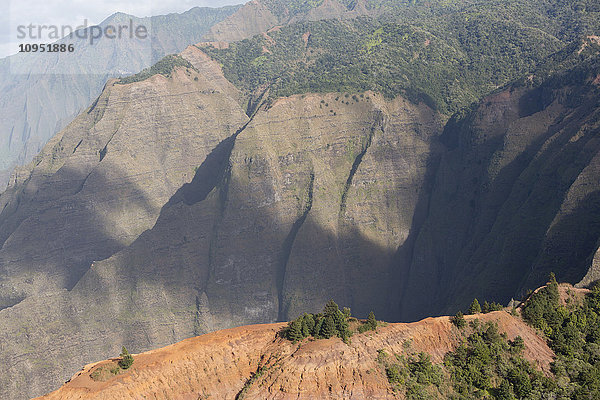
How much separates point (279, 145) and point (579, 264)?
8124 centimetres

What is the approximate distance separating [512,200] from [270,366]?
260 ft

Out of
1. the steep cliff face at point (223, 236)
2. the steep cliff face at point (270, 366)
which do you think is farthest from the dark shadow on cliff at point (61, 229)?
the steep cliff face at point (270, 366)

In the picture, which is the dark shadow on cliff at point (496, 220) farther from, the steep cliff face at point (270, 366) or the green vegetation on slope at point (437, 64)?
the steep cliff face at point (270, 366)

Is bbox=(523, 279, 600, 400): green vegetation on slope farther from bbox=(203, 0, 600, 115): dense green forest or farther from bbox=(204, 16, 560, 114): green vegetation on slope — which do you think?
bbox=(204, 16, 560, 114): green vegetation on slope

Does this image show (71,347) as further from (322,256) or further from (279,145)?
(279,145)

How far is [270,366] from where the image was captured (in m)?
48.6

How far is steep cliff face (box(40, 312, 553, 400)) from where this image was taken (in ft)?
152

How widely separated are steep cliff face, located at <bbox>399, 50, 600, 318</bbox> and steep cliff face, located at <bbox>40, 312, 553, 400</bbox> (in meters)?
36.6

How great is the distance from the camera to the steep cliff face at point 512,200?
87625 millimetres

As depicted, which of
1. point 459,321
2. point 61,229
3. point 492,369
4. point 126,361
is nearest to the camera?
point 126,361

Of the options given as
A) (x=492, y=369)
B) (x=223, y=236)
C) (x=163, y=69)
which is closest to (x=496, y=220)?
(x=223, y=236)

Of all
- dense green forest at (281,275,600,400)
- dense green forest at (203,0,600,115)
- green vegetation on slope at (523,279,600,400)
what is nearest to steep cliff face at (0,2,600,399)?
dense green forest at (203,0,600,115)

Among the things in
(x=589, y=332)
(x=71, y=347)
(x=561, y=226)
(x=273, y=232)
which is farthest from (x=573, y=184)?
(x=71, y=347)

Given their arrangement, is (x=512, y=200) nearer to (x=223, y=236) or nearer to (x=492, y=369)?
(x=492, y=369)
